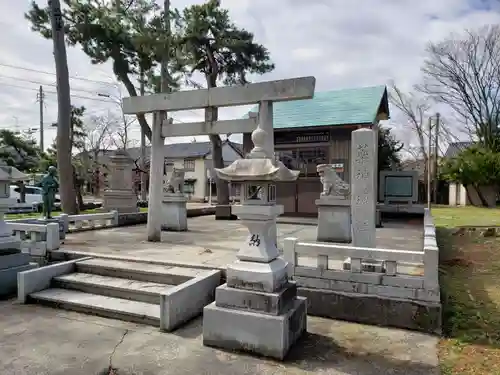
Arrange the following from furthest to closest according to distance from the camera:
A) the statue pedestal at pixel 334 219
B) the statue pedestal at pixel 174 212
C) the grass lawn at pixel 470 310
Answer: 1. the statue pedestal at pixel 174 212
2. the statue pedestal at pixel 334 219
3. the grass lawn at pixel 470 310

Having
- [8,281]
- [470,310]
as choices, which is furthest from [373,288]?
[8,281]

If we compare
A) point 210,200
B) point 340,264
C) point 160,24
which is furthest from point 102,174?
point 340,264

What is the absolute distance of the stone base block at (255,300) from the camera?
4.21m

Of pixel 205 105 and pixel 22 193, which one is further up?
pixel 205 105

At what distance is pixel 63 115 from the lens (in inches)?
539

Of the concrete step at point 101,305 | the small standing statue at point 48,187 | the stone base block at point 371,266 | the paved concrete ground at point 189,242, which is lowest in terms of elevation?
the concrete step at point 101,305

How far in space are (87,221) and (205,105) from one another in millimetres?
6353

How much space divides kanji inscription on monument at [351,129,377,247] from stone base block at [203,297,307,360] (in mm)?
1972

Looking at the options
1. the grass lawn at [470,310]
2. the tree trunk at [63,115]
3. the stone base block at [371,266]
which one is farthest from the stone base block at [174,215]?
the grass lawn at [470,310]

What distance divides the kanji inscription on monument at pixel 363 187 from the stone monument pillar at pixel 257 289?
1.59 m

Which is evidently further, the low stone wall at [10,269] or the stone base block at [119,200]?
the stone base block at [119,200]

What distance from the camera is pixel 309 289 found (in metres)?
5.46

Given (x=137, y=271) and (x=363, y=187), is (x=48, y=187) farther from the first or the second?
(x=363, y=187)

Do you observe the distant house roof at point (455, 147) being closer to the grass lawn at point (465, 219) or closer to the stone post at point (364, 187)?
the grass lawn at point (465, 219)
